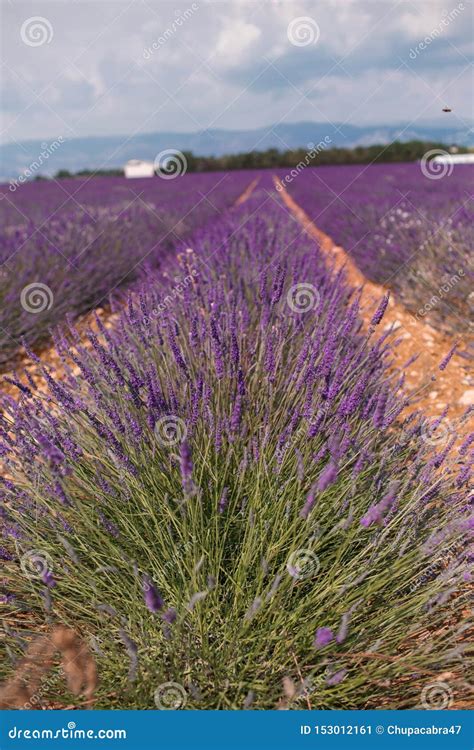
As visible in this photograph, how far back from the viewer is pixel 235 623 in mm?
1242

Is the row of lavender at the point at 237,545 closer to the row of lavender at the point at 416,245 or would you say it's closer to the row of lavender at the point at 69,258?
the row of lavender at the point at 69,258

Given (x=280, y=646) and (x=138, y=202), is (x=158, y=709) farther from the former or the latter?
(x=138, y=202)

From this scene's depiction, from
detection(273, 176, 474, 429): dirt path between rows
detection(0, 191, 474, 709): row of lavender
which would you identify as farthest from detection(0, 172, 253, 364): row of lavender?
detection(273, 176, 474, 429): dirt path between rows

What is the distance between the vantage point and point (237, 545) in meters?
1.45

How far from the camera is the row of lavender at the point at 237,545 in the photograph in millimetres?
1188

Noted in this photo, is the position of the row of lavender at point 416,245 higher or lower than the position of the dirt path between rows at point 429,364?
higher

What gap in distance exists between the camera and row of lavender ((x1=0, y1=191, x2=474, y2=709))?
3.90 ft

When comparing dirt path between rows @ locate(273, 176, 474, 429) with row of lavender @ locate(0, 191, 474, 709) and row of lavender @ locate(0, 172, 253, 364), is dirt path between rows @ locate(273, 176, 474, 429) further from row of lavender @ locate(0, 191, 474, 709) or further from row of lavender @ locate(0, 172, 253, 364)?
row of lavender @ locate(0, 172, 253, 364)

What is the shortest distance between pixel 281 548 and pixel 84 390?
1.19m

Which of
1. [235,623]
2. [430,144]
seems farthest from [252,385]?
[430,144]

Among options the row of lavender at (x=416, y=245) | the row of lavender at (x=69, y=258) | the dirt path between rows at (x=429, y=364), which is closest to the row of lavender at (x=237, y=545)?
the dirt path between rows at (x=429, y=364)

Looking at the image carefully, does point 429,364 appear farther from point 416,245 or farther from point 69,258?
point 69,258

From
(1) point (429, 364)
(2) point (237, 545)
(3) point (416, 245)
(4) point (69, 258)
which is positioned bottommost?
(2) point (237, 545)

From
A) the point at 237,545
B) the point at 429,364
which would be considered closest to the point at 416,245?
the point at 429,364
